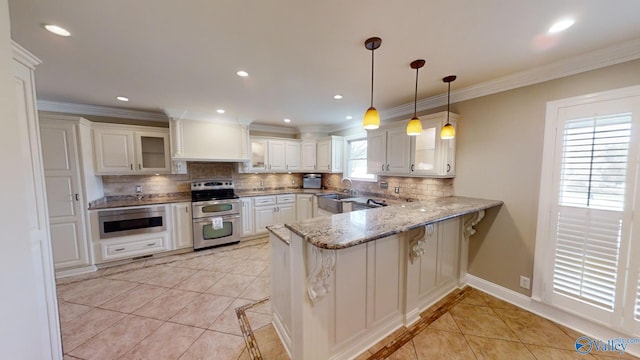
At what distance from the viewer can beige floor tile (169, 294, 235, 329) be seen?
2.09 metres

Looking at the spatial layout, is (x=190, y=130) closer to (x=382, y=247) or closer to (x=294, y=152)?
(x=294, y=152)

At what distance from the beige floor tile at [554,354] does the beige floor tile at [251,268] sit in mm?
2928

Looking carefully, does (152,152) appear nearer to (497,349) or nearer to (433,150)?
(433,150)

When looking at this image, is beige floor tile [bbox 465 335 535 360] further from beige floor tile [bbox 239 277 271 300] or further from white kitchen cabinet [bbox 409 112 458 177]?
beige floor tile [bbox 239 277 271 300]

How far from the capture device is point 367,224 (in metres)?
1.60

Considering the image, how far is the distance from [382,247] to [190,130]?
377cm

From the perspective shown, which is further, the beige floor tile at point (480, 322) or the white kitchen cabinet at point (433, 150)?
the white kitchen cabinet at point (433, 150)

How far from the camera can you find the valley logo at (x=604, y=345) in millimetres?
1745

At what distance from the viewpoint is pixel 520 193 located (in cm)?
229

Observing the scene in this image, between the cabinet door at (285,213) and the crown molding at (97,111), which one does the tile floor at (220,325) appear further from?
the crown molding at (97,111)

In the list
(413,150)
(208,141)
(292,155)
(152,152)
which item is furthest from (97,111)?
(413,150)

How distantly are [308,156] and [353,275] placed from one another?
12.2 ft

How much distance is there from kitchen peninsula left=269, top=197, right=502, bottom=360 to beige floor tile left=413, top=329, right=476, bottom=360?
7.5 inches

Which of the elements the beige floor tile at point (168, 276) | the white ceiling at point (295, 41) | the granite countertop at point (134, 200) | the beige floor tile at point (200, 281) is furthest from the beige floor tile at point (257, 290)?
the white ceiling at point (295, 41)
